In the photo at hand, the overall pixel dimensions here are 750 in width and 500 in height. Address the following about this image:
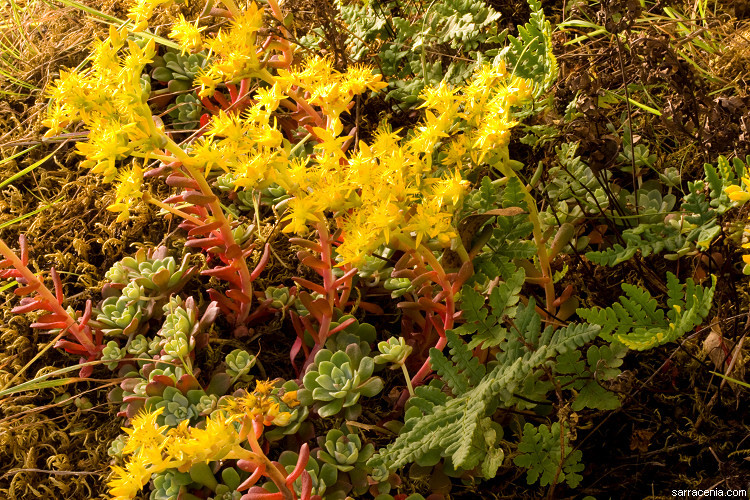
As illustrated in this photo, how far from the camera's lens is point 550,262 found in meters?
1.71

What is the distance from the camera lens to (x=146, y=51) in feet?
4.58

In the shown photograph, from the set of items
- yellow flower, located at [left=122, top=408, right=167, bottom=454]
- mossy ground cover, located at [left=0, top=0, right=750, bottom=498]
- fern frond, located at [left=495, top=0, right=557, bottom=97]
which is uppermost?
fern frond, located at [left=495, top=0, right=557, bottom=97]

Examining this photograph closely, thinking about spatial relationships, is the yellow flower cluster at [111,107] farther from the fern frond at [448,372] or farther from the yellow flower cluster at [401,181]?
the fern frond at [448,372]

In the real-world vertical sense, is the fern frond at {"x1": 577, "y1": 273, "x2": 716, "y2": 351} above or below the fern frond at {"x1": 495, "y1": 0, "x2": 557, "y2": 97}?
below

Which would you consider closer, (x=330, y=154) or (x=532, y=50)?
(x=330, y=154)

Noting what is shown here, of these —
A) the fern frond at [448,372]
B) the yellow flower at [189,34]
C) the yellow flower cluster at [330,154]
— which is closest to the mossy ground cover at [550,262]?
the fern frond at [448,372]

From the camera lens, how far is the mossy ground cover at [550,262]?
4.76 feet

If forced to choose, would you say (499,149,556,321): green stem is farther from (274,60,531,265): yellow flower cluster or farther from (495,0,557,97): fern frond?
(495,0,557,97): fern frond

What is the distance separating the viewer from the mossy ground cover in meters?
1.45

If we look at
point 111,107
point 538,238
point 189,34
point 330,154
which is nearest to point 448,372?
point 538,238

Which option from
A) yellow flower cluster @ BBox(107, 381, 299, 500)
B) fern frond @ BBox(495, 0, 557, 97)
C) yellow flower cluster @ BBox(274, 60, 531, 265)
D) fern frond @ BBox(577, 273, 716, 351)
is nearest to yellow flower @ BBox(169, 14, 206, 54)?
yellow flower cluster @ BBox(274, 60, 531, 265)

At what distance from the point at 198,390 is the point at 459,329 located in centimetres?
64

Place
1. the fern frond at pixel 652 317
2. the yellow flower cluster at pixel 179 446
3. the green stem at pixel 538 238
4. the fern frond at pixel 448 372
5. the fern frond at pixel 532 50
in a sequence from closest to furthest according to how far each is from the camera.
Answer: the yellow flower cluster at pixel 179 446
the fern frond at pixel 652 317
the fern frond at pixel 448 372
the green stem at pixel 538 238
the fern frond at pixel 532 50

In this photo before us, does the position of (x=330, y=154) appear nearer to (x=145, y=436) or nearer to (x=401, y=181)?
(x=401, y=181)
